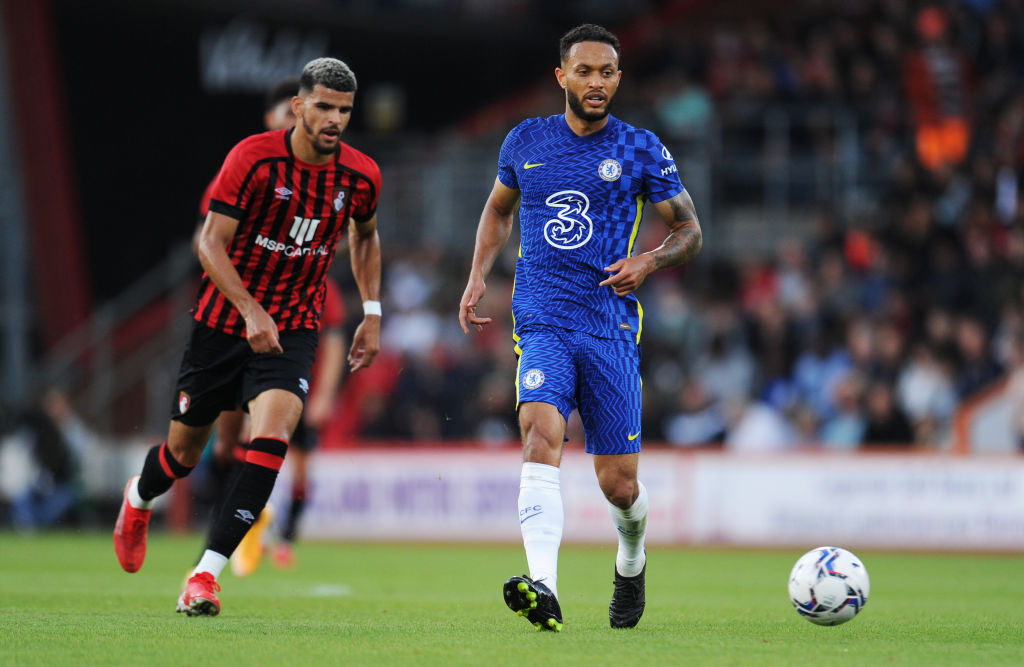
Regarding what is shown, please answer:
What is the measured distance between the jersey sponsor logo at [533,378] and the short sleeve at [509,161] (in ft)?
3.14

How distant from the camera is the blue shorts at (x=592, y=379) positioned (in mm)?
6414

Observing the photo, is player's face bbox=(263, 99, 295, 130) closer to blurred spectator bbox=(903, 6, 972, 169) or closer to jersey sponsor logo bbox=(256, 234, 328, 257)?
jersey sponsor logo bbox=(256, 234, 328, 257)

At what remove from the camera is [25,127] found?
20641mm

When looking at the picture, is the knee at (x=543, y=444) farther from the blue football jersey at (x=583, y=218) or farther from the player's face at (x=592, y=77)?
the player's face at (x=592, y=77)

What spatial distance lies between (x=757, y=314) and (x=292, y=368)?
11194mm

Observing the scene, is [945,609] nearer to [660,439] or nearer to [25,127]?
[660,439]

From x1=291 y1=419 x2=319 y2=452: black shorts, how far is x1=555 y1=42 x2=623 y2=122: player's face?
16.8 feet

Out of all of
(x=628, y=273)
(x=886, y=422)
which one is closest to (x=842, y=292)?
(x=886, y=422)

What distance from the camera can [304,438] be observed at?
11180mm

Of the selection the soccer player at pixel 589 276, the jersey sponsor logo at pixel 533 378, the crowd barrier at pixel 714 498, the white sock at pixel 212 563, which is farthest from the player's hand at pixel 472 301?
the crowd barrier at pixel 714 498

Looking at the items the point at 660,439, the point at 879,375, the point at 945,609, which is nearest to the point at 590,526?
the point at 660,439

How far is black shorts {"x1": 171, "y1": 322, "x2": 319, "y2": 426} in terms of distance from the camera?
23.3 feet

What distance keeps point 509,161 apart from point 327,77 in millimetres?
955

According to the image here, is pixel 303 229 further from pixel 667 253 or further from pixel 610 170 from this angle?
pixel 667 253
